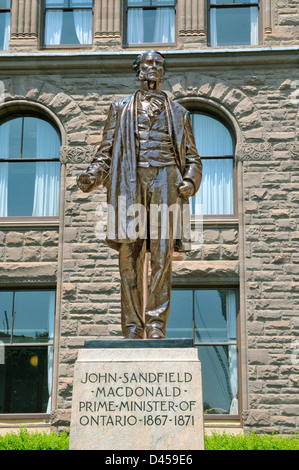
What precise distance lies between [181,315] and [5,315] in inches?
142

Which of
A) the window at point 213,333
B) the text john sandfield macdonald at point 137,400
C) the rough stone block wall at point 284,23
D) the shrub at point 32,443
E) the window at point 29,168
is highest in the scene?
the rough stone block wall at point 284,23

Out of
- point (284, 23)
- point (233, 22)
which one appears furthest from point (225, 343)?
point (233, 22)

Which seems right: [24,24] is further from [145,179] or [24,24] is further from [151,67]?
[145,179]

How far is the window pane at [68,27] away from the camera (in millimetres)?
16688

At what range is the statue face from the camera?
8703 millimetres

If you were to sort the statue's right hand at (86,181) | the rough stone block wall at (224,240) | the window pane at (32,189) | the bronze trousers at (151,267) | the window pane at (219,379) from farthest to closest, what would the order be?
1. the window pane at (32,189)
2. the window pane at (219,379)
3. the rough stone block wall at (224,240)
4. the statue's right hand at (86,181)
5. the bronze trousers at (151,267)

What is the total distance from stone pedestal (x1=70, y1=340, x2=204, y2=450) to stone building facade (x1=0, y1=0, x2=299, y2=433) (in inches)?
282

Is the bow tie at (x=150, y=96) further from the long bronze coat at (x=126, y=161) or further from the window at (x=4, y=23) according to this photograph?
the window at (x=4, y=23)

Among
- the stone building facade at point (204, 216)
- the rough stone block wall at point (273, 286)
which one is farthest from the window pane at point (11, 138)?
the rough stone block wall at point (273, 286)

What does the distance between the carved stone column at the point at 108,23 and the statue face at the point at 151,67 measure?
7.70 metres

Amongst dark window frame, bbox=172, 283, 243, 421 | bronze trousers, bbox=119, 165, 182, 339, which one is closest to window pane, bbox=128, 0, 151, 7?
dark window frame, bbox=172, 283, 243, 421

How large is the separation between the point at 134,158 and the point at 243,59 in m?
8.26

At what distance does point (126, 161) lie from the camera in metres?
8.33
